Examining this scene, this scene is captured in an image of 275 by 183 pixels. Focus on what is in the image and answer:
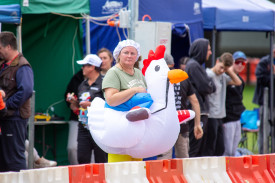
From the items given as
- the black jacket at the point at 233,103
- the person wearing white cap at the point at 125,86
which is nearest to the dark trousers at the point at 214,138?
the black jacket at the point at 233,103

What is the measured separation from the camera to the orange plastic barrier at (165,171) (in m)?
5.32

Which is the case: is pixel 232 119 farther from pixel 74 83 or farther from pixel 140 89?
pixel 140 89

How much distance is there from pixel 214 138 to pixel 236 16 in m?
3.10

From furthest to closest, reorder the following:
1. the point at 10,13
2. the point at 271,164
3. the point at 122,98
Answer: the point at 10,13, the point at 271,164, the point at 122,98

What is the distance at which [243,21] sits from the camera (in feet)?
37.0

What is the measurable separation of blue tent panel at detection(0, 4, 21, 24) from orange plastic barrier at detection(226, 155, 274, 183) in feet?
10.9

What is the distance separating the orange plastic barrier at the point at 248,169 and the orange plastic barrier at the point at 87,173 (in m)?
1.51

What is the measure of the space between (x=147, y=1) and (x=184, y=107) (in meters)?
2.54

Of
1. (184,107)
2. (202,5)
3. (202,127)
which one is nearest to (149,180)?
(184,107)

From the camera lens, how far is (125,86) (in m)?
5.36

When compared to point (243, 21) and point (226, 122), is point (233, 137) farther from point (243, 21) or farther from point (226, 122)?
point (243, 21)

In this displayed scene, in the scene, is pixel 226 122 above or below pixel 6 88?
below

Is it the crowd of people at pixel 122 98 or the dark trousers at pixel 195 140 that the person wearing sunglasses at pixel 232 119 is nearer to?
the crowd of people at pixel 122 98

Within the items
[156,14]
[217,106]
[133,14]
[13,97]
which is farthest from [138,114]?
[156,14]
